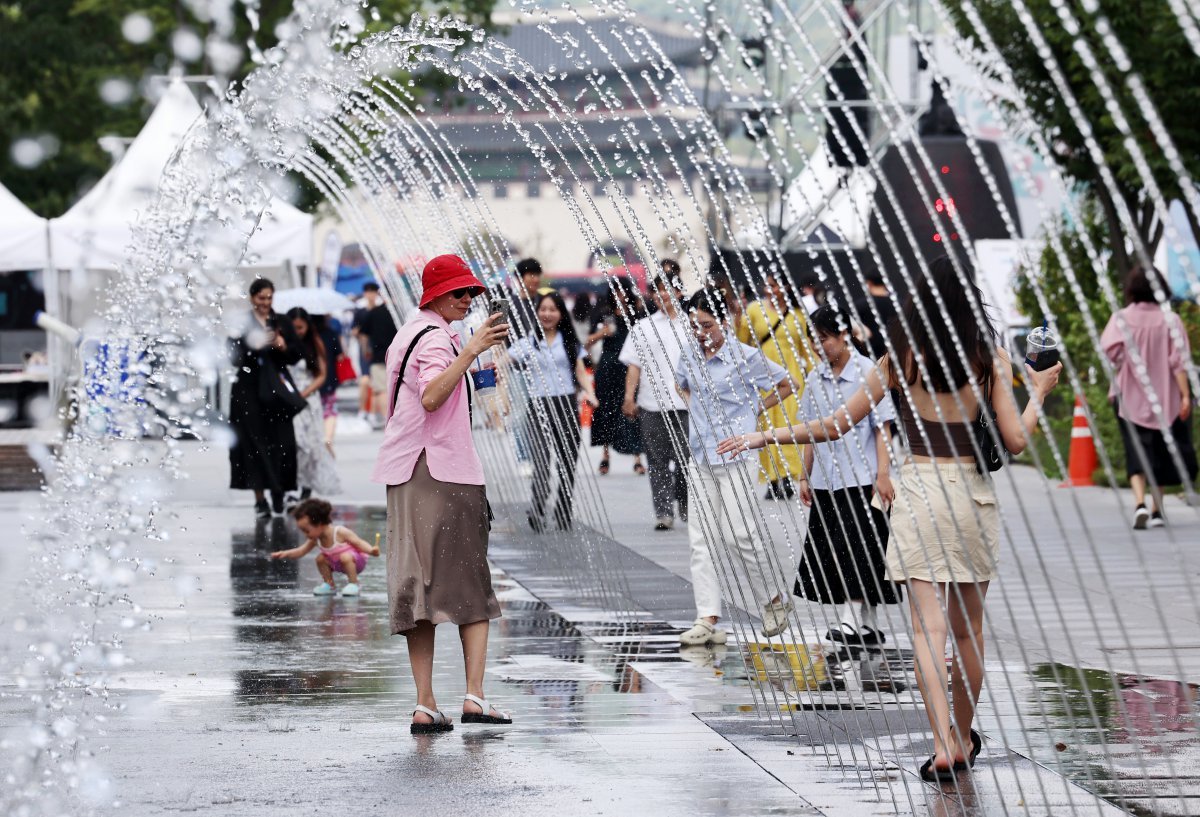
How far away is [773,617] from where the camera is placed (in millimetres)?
9383

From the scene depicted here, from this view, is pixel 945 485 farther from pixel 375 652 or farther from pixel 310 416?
pixel 310 416

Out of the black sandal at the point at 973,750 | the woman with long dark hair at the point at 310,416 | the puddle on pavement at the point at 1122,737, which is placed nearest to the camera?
the puddle on pavement at the point at 1122,737

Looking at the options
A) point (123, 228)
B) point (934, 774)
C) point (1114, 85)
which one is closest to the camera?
point (934, 774)

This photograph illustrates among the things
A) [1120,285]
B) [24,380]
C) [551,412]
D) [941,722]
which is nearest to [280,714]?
[941,722]

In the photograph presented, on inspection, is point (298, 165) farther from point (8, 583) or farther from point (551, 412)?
point (8, 583)

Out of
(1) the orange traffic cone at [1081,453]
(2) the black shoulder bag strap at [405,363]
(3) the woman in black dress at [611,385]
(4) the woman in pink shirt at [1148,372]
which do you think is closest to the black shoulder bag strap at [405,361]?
(2) the black shoulder bag strap at [405,363]

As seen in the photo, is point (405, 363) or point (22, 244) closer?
point (405, 363)

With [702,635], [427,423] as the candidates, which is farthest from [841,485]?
[427,423]

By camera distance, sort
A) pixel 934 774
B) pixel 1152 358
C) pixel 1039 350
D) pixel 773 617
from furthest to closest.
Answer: pixel 1152 358, pixel 773 617, pixel 1039 350, pixel 934 774

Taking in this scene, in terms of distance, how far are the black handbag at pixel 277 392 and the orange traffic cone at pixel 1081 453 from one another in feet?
20.6

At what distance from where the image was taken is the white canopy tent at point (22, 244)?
2466 cm

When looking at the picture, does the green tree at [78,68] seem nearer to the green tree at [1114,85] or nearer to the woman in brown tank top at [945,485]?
the green tree at [1114,85]

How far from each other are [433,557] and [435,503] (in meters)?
0.19

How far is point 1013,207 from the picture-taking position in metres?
25.6
